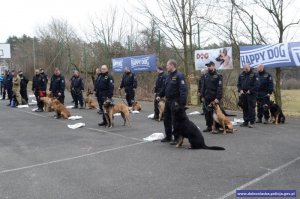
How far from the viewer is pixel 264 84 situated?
12.8m

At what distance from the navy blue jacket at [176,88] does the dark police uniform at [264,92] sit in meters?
4.37

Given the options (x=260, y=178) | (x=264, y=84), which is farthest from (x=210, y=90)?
(x=260, y=178)

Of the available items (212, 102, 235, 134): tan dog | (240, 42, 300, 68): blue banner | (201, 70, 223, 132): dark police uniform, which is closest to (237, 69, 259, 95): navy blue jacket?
(201, 70, 223, 132): dark police uniform

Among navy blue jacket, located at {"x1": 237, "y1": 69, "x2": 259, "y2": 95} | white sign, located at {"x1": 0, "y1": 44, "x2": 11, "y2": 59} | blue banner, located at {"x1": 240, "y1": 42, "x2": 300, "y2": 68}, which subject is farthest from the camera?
white sign, located at {"x1": 0, "y1": 44, "x2": 11, "y2": 59}

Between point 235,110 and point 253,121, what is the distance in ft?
16.3

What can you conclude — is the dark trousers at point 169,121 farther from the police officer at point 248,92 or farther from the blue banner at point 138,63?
the blue banner at point 138,63

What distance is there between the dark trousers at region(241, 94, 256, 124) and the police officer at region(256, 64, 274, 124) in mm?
706

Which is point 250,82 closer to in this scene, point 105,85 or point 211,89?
point 211,89

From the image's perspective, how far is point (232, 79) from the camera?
Result: 17734 millimetres

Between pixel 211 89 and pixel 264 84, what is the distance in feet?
8.97

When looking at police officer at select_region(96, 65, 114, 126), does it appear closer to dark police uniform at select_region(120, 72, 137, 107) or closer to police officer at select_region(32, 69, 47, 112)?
dark police uniform at select_region(120, 72, 137, 107)

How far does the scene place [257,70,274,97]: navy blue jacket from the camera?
12.7 m

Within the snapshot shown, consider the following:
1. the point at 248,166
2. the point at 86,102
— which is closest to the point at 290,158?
the point at 248,166

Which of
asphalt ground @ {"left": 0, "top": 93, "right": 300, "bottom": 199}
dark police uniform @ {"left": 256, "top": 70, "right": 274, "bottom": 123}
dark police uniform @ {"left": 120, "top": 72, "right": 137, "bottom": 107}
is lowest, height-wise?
asphalt ground @ {"left": 0, "top": 93, "right": 300, "bottom": 199}
